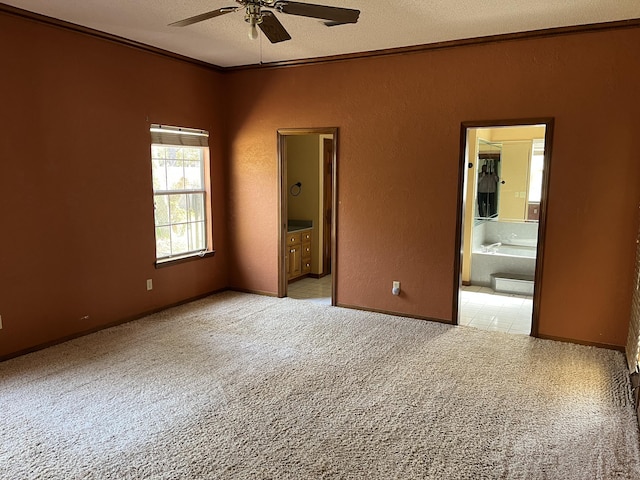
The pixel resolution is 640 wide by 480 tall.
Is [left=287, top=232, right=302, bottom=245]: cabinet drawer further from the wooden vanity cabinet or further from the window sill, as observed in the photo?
the window sill

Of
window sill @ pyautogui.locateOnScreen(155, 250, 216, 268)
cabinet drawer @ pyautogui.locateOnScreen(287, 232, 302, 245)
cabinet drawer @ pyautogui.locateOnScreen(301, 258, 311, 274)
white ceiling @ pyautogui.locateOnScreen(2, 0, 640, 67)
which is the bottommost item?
cabinet drawer @ pyautogui.locateOnScreen(301, 258, 311, 274)

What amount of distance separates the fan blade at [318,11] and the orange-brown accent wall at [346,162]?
80.6 inches

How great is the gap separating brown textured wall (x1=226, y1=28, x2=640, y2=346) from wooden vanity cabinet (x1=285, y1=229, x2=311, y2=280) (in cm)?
67

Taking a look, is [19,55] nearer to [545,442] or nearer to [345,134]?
[345,134]

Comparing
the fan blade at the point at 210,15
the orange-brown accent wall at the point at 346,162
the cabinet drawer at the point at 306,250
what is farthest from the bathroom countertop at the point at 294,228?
the fan blade at the point at 210,15

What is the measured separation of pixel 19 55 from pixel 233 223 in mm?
2734

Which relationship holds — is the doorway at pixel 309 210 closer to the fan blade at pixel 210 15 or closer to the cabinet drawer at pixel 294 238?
the cabinet drawer at pixel 294 238

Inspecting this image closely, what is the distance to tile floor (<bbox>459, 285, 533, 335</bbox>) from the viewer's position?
4531 millimetres

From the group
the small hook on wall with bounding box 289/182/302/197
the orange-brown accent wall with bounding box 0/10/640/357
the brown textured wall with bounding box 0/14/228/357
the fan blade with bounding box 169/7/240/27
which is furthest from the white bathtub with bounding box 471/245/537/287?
the fan blade with bounding box 169/7/240/27

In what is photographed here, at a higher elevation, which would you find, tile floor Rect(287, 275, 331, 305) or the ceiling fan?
the ceiling fan

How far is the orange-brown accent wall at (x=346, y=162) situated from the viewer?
3664 mm

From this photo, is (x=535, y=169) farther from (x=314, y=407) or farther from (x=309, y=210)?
(x=314, y=407)

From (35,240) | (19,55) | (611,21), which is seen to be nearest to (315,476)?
(35,240)

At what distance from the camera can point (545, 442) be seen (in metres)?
2.55
